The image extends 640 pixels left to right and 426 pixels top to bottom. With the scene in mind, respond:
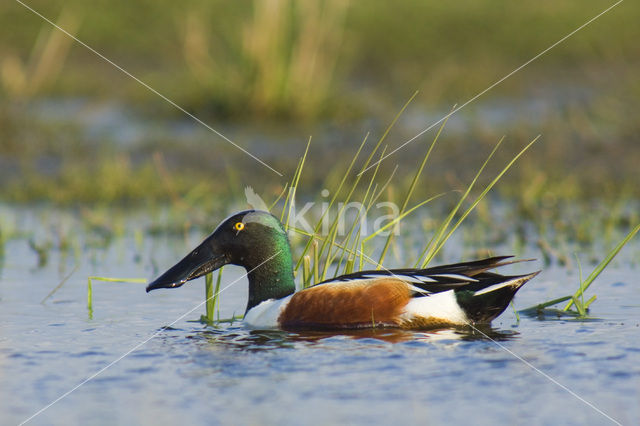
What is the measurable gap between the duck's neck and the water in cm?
22

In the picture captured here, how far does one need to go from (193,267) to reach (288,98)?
6399 millimetres

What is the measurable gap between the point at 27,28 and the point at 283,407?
12.5 meters

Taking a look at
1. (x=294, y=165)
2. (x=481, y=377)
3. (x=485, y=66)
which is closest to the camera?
(x=481, y=377)

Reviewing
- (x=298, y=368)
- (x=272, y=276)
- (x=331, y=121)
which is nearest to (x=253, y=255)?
(x=272, y=276)

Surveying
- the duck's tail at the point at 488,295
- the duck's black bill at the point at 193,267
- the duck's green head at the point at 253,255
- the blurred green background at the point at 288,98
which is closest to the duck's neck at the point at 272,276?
the duck's green head at the point at 253,255

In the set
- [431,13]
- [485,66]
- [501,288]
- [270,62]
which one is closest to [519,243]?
[501,288]

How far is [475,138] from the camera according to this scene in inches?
444

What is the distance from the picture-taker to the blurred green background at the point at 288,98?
10.6m

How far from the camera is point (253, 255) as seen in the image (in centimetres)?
593

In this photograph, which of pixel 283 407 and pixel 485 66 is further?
pixel 485 66

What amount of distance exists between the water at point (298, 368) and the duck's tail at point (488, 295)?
0.44 feet

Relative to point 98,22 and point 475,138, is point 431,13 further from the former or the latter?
point 475,138

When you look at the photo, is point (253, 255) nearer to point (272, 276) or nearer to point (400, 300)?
point (272, 276)

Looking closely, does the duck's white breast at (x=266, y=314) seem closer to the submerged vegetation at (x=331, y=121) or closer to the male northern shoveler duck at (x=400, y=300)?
the male northern shoveler duck at (x=400, y=300)
